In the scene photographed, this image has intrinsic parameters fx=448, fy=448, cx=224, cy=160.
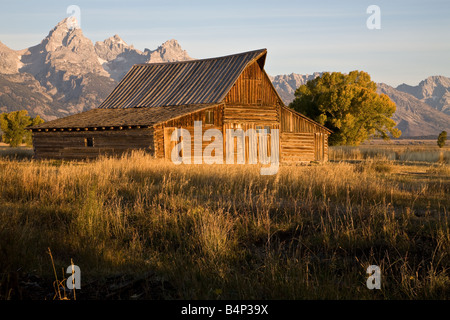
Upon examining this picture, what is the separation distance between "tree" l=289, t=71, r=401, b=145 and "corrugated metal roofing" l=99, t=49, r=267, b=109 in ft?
42.2

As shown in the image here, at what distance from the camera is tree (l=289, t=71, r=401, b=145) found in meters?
40.9

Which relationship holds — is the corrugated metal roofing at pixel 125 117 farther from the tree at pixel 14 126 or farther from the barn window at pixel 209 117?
the tree at pixel 14 126

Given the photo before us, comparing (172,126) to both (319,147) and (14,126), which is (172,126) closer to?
(319,147)

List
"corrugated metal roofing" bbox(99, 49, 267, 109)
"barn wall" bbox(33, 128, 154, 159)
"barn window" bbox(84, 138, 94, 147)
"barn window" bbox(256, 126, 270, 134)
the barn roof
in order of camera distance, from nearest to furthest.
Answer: "barn wall" bbox(33, 128, 154, 159), the barn roof, "barn window" bbox(84, 138, 94, 147), "corrugated metal roofing" bbox(99, 49, 267, 109), "barn window" bbox(256, 126, 270, 134)

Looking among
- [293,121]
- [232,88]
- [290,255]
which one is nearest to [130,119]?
[232,88]

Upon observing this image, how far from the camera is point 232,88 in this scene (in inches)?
1152

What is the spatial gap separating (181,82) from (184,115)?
709 centimetres

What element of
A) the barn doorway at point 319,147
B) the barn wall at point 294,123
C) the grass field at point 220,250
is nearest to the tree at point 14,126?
the barn wall at point 294,123

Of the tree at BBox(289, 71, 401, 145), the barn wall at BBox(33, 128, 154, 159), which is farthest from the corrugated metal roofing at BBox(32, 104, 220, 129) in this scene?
the tree at BBox(289, 71, 401, 145)

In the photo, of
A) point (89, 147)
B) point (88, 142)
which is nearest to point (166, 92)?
point (88, 142)

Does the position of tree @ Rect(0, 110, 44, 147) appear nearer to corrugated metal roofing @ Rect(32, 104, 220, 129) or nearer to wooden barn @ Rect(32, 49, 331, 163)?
wooden barn @ Rect(32, 49, 331, 163)

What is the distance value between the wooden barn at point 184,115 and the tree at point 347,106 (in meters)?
8.40
